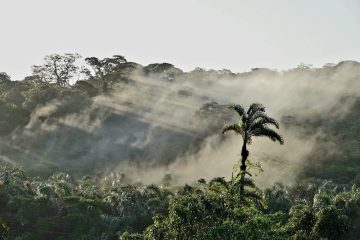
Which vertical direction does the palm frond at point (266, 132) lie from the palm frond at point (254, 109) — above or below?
below

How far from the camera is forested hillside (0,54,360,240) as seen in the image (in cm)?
3606

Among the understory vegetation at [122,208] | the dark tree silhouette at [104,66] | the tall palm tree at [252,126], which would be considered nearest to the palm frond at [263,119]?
the tall palm tree at [252,126]

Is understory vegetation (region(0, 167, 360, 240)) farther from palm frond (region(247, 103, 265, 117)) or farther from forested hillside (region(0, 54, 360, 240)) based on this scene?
palm frond (region(247, 103, 265, 117))

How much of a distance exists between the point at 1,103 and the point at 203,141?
48.1m

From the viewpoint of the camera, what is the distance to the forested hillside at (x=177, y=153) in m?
36.1

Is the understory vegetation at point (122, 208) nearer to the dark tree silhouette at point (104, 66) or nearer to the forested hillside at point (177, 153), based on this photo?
the forested hillside at point (177, 153)

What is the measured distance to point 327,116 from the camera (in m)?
108

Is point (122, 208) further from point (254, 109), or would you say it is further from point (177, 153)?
point (177, 153)

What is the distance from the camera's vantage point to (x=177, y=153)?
329 ft

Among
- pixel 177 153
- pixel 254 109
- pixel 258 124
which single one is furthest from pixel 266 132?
pixel 177 153

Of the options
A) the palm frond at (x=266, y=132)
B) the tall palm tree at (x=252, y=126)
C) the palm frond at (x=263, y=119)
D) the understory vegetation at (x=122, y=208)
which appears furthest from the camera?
the understory vegetation at (x=122, y=208)

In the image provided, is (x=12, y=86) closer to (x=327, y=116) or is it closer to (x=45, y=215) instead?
(x=327, y=116)

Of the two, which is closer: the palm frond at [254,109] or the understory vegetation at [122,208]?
the palm frond at [254,109]

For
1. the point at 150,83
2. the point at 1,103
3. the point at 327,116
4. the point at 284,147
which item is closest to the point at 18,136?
the point at 1,103
